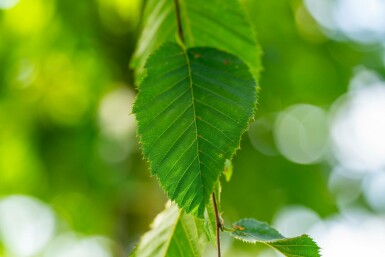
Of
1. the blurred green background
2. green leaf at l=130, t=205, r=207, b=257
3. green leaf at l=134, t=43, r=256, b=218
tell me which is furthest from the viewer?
the blurred green background

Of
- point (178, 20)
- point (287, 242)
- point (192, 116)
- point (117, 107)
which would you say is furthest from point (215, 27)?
point (117, 107)

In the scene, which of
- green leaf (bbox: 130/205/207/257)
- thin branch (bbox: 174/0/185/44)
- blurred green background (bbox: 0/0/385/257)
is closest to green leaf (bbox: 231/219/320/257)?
green leaf (bbox: 130/205/207/257)

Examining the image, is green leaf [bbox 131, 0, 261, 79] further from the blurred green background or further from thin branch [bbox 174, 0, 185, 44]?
the blurred green background

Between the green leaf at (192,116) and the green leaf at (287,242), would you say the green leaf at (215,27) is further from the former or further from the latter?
the green leaf at (287,242)

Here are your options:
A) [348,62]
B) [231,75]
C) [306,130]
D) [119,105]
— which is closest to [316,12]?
[348,62]

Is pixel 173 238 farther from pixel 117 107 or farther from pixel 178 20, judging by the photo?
pixel 117 107
